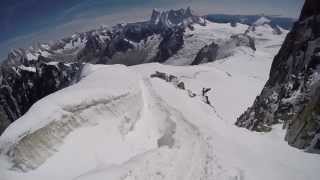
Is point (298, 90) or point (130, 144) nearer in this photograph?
point (130, 144)

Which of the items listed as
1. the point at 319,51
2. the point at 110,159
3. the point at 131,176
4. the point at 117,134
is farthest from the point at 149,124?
the point at 319,51

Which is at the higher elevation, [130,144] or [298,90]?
[130,144]

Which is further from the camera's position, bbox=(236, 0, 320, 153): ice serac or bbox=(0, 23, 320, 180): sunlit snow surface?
bbox=(236, 0, 320, 153): ice serac

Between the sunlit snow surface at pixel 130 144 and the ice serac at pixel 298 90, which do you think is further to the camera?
the ice serac at pixel 298 90

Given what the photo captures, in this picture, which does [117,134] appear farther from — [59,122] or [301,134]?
[301,134]
